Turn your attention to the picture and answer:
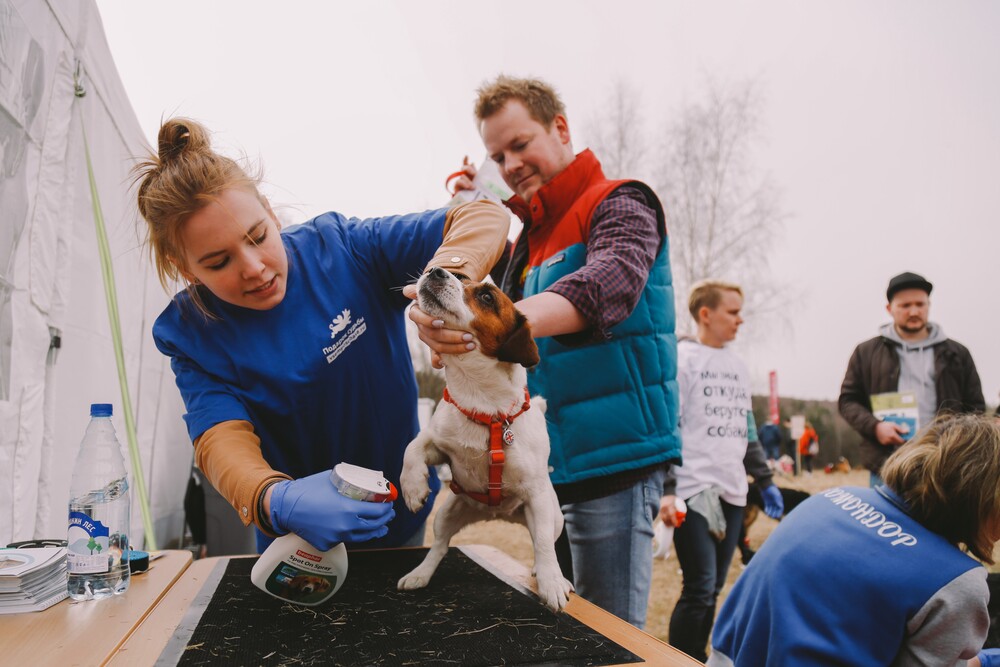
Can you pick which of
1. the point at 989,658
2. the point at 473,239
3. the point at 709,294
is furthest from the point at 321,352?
the point at 709,294

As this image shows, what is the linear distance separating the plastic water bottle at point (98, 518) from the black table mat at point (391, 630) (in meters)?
0.20

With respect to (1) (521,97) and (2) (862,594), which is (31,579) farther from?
(2) (862,594)

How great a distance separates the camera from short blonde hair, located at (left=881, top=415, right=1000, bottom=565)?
1580 millimetres

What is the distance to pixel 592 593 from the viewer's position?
1.71m

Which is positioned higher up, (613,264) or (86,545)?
(613,264)

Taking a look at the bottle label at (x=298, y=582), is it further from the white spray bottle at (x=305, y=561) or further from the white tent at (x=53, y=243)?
the white tent at (x=53, y=243)

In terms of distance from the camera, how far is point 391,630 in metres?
1.17

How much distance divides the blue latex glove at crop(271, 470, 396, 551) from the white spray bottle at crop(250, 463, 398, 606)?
0.02 metres

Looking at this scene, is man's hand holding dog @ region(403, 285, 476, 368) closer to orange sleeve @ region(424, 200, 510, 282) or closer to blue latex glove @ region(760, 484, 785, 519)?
orange sleeve @ region(424, 200, 510, 282)

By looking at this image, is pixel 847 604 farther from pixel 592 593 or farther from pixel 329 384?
pixel 329 384

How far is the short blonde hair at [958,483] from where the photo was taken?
1.58 m

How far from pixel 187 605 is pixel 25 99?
1880 millimetres

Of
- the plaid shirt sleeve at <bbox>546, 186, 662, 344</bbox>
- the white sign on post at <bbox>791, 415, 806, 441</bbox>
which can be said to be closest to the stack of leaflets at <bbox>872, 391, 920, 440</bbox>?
the plaid shirt sleeve at <bbox>546, 186, 662, 344</bbox>

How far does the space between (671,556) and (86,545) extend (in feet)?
20.9
